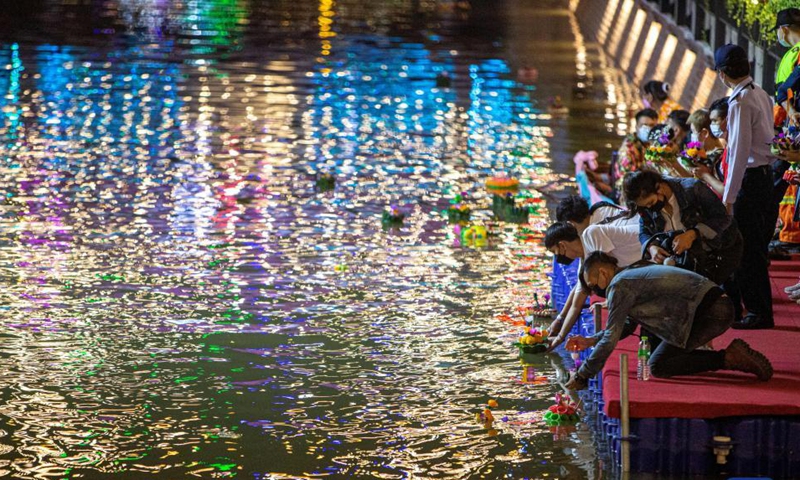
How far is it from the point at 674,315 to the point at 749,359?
1.57 ft

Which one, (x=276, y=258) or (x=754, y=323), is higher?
(x=754, y=323)

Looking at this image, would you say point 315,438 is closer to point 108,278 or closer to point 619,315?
point 619,315

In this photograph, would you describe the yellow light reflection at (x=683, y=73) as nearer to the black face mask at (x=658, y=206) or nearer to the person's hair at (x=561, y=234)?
the person's hair at (x=561, y=234)

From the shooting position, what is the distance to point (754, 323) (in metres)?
9.55

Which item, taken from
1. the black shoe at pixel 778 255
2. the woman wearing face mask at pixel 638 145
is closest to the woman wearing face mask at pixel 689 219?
the black shoe at pixel 778 255

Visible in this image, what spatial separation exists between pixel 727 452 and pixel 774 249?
4117mm

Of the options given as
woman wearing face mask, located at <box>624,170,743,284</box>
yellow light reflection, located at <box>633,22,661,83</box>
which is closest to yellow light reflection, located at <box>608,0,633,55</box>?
yellow light reflection, located at <box>633,22,661,83</box>

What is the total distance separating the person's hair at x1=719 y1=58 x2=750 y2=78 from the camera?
9352 millimetres

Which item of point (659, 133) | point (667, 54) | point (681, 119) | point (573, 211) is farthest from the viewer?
point (667, 54)

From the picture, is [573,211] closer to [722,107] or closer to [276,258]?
[722,107]

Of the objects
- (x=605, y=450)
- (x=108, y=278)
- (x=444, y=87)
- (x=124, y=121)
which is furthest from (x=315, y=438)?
(x=444, y=87)

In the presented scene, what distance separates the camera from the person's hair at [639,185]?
28.5ft

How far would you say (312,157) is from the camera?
18.4 m

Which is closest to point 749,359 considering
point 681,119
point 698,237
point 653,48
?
point 698,237
